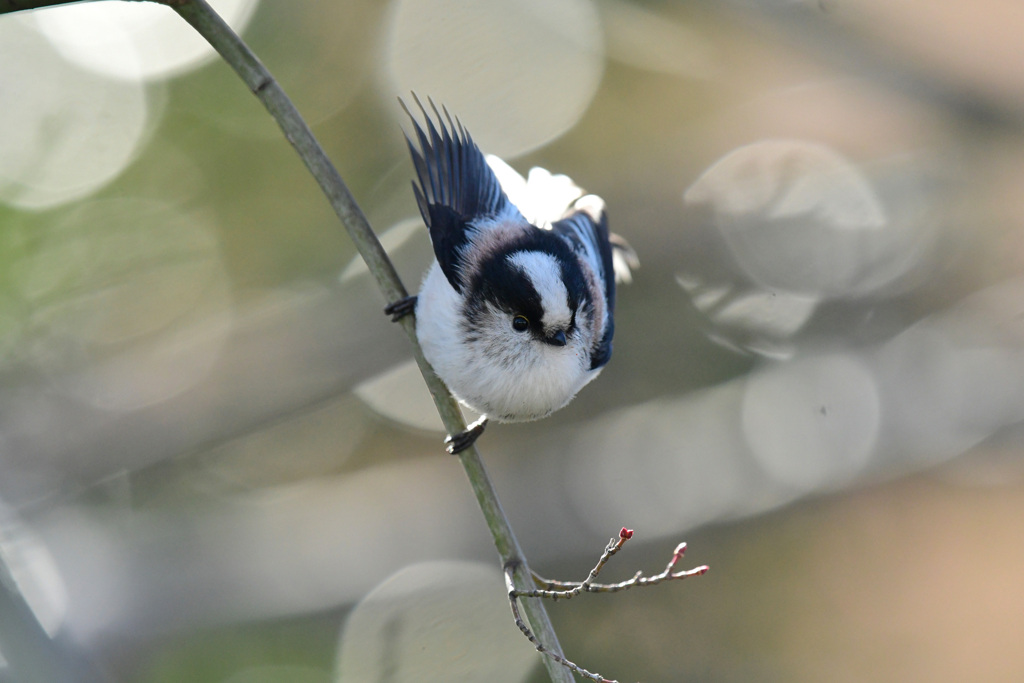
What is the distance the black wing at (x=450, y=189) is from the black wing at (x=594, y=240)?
23 centimetres

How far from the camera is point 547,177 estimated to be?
2131mm

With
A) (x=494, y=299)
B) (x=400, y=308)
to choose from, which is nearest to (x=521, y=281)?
(x=494, y=299)

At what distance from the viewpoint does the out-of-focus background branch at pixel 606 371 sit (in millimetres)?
2809

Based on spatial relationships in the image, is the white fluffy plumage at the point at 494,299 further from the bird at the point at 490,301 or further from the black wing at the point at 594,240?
the black wing at the point at 594,240

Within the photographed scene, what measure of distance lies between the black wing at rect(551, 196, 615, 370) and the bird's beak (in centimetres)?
34

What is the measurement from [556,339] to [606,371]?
2.25m

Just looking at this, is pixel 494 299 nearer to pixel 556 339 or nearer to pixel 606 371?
pixel 556 339

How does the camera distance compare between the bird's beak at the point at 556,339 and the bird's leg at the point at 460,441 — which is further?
the bird's beak at the point at 556,339

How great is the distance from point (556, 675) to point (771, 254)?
9.61 ft

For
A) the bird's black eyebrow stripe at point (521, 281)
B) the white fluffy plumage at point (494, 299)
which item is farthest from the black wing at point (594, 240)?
the bird's black eyebrow stripe at point (521, 281)

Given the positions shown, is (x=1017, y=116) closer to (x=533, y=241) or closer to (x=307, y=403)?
(x=533, y=241)

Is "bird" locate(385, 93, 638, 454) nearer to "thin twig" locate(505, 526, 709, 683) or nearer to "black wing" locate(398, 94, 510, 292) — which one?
"black wing" locate(398, 94, 510, 292)

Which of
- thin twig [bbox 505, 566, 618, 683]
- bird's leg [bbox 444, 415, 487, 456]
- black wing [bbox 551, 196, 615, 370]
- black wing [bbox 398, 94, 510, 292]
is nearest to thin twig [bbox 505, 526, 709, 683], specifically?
thin twig [bbox 505, 566, 618, 683]

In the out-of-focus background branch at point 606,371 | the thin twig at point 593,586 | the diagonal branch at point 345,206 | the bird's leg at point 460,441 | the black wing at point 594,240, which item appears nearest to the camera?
the thin twig at point 593,586
